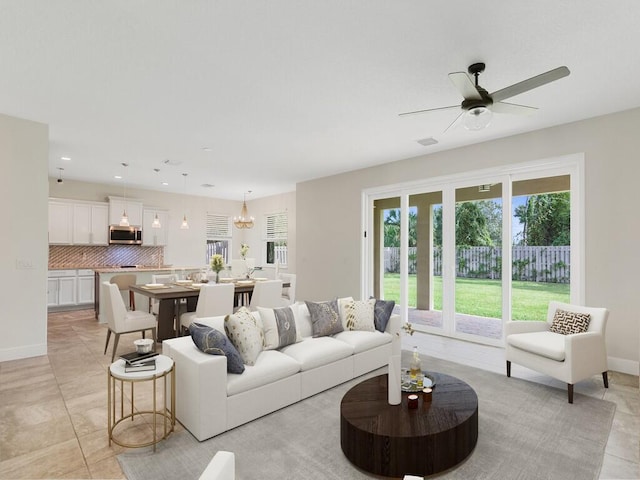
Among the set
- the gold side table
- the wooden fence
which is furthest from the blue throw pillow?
the gold side table

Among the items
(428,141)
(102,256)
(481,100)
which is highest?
(428,141)

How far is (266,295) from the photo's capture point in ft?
16.8

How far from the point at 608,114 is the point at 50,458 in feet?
19.8

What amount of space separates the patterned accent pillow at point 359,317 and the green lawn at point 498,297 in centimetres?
201

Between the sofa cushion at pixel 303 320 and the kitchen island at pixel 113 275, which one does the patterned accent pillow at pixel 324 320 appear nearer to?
the sofa cushion at pixel 303 320

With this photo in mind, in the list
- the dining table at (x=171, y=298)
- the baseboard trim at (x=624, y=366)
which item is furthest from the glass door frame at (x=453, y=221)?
the dining table at (x=171, y=298)

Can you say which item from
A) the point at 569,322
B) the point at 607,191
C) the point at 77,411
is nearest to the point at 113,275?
the point at 77,411

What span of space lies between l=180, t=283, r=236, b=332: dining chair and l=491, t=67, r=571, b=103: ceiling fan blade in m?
3.59

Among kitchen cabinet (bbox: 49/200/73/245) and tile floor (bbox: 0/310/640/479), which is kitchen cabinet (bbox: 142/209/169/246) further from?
tile floor (bbox: 0/310/640/479)

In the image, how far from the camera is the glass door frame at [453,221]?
4242 millimetres

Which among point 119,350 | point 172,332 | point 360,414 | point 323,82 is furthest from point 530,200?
point 119,350

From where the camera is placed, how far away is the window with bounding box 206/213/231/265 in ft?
33.4

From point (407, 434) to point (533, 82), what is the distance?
2479 millimetres

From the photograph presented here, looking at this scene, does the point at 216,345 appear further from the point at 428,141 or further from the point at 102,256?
the point at 102,256
